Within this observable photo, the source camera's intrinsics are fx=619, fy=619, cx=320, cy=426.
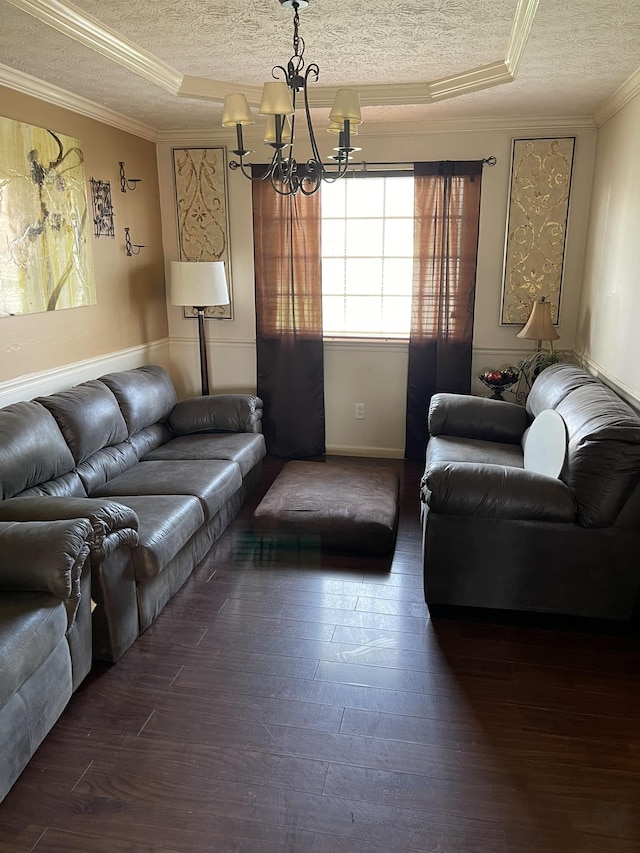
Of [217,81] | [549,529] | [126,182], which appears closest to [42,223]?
[126,182]

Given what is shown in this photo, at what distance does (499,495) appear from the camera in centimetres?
267

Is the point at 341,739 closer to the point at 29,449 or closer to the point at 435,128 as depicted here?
the point at 29,449

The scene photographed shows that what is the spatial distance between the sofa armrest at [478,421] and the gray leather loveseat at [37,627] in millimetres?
2426

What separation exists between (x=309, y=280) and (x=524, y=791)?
12.0 feet

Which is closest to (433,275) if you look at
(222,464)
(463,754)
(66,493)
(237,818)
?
(222,464)

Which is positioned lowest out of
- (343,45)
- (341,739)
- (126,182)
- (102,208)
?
(341,739)

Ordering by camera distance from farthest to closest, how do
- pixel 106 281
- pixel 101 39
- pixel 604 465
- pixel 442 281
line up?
1. pixel 442 281
2. pixel 106 281
3. pixel 101 39
4. pixel 604 465

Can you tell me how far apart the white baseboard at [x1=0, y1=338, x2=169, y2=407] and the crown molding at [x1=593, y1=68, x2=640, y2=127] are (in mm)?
3483

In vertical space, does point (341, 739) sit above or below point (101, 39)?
below

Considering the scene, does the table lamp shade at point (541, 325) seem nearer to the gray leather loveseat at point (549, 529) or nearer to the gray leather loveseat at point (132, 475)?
the gray leather loveseat at point (549, 529)

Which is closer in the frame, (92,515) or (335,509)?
(92,515)

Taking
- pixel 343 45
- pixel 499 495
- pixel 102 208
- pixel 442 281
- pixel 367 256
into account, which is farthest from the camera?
pixel 367 256

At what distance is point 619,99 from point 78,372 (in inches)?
141

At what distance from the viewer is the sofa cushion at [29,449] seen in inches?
107
